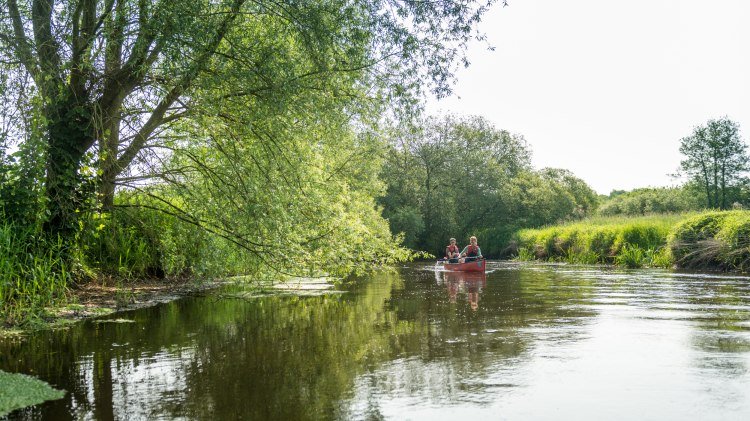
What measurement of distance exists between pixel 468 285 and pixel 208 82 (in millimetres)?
11190

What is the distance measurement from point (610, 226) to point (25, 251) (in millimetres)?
28798

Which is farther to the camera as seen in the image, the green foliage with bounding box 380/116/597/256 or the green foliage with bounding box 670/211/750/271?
the green foliage with bounding box 380/116/597/256

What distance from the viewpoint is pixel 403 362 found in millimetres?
7801

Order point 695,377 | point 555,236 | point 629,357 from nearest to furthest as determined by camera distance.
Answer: point 695,377 → point 629,357 → point 555,236

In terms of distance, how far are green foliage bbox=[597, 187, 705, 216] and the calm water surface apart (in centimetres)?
4408

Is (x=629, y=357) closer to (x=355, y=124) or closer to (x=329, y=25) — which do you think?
(x=329, y=25)

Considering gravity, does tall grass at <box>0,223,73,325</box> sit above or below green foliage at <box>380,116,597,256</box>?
below

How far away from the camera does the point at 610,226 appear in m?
34.0

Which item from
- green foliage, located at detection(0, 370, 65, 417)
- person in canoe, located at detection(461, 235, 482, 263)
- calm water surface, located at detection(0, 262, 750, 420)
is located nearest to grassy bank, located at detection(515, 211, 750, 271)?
person in canoe, located at detection(461, 235, 482, 263)

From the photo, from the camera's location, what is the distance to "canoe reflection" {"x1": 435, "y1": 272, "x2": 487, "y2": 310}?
15.7 m

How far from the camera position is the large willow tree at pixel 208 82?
10.9 meters

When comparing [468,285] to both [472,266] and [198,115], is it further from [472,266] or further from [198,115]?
[198,115]

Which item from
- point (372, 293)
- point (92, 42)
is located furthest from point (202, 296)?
point (92, 42)

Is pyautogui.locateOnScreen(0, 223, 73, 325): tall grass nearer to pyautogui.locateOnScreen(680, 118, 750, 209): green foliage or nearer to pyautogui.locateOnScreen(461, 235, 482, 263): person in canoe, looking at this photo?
pyautogui.locateOnScreen(461, 235, 482, 263): person in canoe
